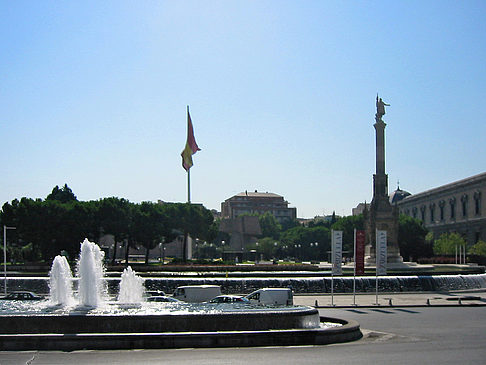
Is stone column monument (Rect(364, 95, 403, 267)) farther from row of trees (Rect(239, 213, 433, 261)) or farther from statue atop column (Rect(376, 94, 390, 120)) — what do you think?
row of trees (Rect(239, 213, 433, 261))

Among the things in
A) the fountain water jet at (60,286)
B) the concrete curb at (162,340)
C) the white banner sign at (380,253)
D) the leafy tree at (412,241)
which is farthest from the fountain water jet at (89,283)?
the leafy tree at (412,241)

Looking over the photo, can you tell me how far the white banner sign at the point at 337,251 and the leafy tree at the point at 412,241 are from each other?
60026 mm

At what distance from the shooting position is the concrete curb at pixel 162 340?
1916 cm

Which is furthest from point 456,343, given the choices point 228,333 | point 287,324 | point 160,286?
point 160,286

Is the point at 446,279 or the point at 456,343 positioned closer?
the point at 456,343

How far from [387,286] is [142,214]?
38757mm

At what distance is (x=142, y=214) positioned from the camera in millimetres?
78938

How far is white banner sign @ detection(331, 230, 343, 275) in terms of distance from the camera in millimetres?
37906

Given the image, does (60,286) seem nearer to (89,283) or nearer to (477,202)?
(89,283)

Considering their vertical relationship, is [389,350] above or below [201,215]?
below

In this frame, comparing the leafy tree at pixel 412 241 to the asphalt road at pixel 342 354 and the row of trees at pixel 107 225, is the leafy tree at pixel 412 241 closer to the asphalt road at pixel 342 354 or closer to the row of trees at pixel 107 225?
the row of trees at pixel 107 225

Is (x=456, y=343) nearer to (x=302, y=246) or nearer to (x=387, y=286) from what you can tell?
(x=387, y=286)

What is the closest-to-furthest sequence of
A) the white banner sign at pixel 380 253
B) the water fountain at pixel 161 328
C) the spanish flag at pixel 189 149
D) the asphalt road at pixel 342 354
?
the asphalt road at pixel 342 354, the water fountain at pixel 161 328, the white banner sign at pixel 380 253, the spanish flag at pixel 189 149

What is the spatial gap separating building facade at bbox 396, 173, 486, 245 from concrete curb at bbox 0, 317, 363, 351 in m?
81.9
